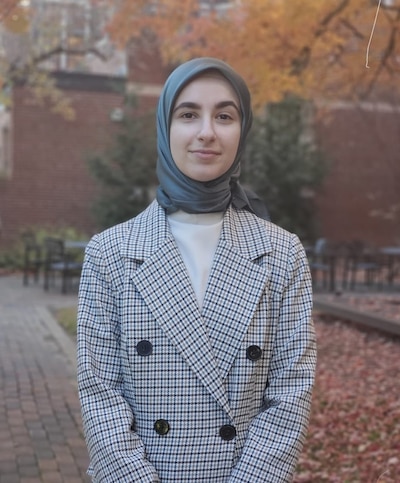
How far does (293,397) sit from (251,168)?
17.9 m

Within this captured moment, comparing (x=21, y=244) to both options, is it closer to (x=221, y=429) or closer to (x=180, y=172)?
(x=180, y=172)

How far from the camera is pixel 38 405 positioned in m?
6.21

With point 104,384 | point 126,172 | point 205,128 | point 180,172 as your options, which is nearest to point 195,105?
point 205,128

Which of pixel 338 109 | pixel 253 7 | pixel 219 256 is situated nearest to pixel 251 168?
pixel 338 109

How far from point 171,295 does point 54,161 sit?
1879cm

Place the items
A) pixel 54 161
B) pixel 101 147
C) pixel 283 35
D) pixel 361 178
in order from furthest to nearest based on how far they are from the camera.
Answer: pixel 361 178, pixel 101 147, pixel 54 161, pixel 283 35

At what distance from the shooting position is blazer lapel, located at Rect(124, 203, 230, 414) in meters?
1.96

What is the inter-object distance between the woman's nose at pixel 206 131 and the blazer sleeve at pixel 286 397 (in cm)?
40

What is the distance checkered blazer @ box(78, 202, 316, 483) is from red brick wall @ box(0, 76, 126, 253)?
1793 centimetres

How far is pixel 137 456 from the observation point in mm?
1922

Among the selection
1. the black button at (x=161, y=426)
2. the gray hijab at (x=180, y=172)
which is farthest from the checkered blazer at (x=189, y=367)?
A: the gray hijab at (x=180, y=172)

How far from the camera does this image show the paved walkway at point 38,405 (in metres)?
4.69

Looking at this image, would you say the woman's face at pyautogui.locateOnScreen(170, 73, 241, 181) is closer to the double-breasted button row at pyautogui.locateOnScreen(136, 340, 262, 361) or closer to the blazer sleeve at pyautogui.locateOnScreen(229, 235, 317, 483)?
the blazer sleeve at pyautogui.locateOnScreen(229, 235, 317, 483)

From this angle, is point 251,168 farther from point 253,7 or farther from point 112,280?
point 112,280
